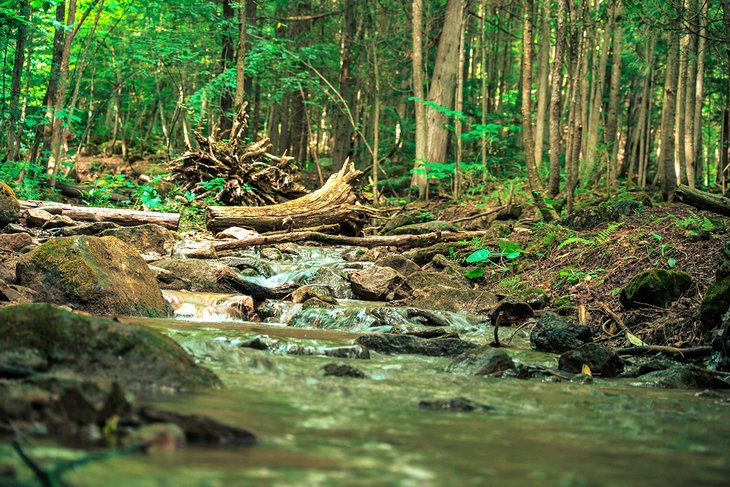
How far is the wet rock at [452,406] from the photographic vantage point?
3.89 m

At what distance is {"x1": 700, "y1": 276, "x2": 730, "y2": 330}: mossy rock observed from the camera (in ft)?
21.7

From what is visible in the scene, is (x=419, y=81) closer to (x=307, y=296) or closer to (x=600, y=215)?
(x=600, y=215)

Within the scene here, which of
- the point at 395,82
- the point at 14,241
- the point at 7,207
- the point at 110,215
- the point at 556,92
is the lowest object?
the point at 14,241

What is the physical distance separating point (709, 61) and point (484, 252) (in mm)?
18276

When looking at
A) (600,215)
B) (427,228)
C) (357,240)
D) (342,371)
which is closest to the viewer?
(342,371)

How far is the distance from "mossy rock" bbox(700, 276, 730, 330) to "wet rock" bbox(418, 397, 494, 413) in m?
3.74

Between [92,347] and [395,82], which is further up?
[395,82]

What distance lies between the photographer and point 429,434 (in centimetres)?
320

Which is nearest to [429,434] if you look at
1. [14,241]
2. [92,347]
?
[92,347]

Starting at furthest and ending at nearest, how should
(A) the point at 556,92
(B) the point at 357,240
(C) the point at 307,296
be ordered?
(A) the point at 556,92 < (B) the point at 357,240 < (C) the point at 307,296

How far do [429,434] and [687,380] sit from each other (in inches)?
122

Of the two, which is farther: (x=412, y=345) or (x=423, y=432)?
(x=412, y=345)

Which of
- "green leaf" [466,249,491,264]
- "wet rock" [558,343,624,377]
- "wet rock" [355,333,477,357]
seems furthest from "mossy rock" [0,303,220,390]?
"green leaf" [466,249,491,264]

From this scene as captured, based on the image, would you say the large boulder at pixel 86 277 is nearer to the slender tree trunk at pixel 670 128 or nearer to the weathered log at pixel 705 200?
the weathered log at pixel 705 200
